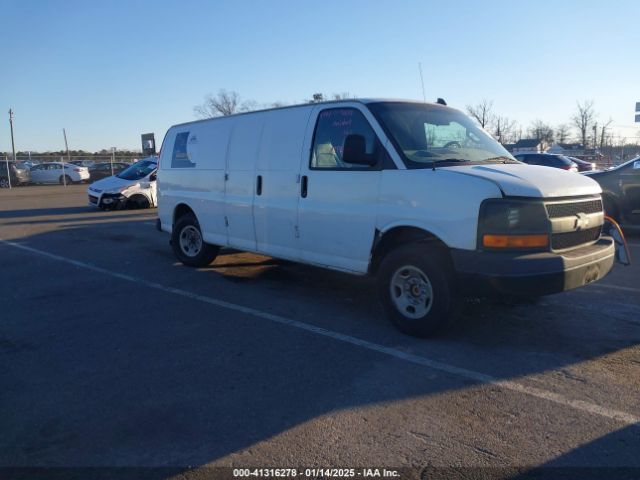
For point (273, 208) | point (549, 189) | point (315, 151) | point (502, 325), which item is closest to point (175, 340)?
point (273, 208)

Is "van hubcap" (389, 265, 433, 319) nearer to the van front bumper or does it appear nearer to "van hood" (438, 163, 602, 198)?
the van front bumper

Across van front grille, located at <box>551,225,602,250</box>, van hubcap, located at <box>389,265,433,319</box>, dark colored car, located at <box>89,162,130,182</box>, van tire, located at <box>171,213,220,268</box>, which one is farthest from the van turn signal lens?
dark colored car, located at <box>89,162,130,182</box>

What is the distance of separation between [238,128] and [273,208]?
1.39 metres

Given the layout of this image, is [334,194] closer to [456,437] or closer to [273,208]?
[273,208]

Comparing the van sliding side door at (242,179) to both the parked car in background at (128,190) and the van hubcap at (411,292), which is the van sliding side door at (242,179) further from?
the parked car in background at (128,190)

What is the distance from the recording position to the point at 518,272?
4.23 metres

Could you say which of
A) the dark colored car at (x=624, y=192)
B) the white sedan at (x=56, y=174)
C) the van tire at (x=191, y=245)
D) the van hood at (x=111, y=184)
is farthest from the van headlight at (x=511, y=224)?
the white sedan at (x=56, y=174)

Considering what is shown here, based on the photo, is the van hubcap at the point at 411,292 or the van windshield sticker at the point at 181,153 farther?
the van windshield sticker at the point at 181,153

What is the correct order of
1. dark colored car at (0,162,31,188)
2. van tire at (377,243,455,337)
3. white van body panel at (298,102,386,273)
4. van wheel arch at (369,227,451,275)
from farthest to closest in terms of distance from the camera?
dark colored car at (0,162,31,188), white van body panel at (298,102,386,273), van wheel arch at (369,227,451,275), van tire at (377,243,455,337)

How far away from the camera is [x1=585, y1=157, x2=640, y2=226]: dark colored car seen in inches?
408

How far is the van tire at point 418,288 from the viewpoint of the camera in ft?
15.3

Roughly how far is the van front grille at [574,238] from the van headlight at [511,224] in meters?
0.21

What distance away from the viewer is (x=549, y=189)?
4.45 m

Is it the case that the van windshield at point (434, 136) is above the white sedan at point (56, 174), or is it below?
above
